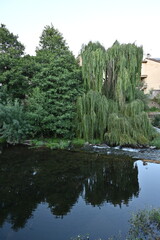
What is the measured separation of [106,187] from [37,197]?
235 cm

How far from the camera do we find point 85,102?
10.8m

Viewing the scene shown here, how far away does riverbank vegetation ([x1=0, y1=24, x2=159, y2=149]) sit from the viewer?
1060 cm

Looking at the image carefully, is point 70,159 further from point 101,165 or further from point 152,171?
point 152,171

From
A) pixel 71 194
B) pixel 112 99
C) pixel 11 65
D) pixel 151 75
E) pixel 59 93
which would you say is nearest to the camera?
pixel 71 194

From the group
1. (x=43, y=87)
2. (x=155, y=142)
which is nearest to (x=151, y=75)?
(x=155, y=142)

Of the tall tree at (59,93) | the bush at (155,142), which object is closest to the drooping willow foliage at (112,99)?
the bush at (155,142)

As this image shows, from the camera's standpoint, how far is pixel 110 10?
10961mm

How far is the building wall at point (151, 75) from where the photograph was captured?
83.4 feet

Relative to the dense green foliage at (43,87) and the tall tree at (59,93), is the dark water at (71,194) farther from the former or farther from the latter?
the dense green foliage at (43,87)

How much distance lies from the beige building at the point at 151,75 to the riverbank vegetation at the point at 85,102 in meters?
15.5

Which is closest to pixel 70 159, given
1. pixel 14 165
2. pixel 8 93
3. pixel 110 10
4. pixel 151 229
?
pixel 14 165

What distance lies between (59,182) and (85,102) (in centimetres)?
560

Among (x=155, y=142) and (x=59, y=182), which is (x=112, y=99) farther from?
(x=59, y=182)

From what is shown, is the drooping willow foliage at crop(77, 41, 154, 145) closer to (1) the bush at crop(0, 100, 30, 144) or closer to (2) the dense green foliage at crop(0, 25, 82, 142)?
(2) the dense green foliage at crop(0, 25, 82, 142)
